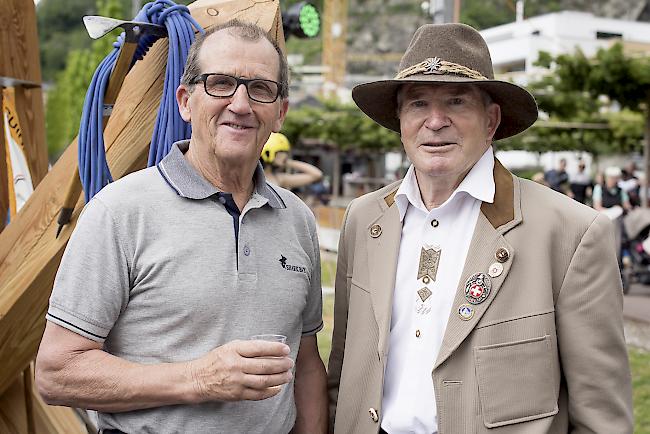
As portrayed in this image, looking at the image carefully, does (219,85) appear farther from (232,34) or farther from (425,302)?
(425,302)

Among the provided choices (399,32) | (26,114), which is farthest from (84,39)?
(26,114)

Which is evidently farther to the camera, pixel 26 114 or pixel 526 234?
pixel 26 114

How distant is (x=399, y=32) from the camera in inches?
4594

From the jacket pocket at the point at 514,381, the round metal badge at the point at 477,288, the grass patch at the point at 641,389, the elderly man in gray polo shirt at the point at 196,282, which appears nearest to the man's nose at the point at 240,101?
the elderly man in gray polo shirt at the point at 196,282

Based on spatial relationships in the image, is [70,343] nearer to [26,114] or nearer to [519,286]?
[519,286]

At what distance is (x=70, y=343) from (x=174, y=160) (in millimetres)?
569

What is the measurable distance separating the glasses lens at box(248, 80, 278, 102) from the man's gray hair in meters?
0.04

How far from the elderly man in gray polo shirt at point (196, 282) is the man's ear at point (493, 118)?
0.62 meters

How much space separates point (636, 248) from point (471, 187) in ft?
32.6

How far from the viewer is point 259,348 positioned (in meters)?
1.93

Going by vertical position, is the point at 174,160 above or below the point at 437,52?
below

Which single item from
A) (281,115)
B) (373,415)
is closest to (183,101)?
(281,115)

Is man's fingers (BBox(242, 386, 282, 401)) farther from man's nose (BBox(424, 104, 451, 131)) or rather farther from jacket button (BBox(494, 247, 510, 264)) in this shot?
man's nose (BBox(424, 104, 451, 131))

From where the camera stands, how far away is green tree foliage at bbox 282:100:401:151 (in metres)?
31.0
